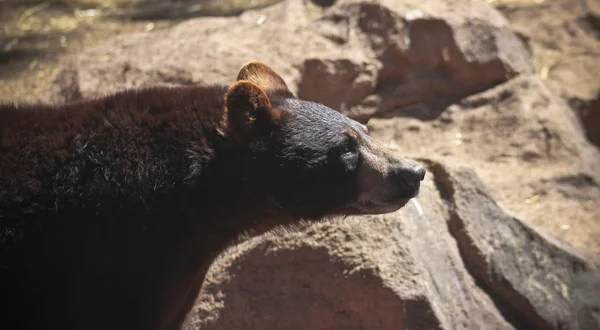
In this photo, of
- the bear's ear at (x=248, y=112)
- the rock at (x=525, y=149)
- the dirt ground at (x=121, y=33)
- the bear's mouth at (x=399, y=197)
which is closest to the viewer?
the bear's ear at (x=248, y=112)

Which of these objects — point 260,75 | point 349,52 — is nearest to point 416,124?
point 349,52

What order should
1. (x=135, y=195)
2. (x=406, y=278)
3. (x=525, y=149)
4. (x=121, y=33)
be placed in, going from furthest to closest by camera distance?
1. (x=121, y=33)
2. (x=525, y=149)
3. (x=406, y=278)
4. (x=135, y=195)

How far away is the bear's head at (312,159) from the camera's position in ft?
9.84

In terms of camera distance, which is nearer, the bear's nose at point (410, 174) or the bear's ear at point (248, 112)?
the bear's ear at point (248, 112)

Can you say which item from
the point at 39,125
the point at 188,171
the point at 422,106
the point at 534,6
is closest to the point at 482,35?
the point at 422,106

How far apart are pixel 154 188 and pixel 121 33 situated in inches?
170

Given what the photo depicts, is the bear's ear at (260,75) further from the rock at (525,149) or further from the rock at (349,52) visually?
the rock at (525,149)

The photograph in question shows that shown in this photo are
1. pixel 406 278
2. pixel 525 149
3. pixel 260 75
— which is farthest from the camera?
pixel 525 149

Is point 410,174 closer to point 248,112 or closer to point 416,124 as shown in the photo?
point 248,112

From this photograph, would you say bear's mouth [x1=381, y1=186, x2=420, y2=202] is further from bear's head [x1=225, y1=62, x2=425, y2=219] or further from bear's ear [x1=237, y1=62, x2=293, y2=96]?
bear's ear [x1=237, y1=62, x2=293, y2=96]

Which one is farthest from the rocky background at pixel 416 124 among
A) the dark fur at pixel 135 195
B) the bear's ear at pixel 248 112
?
the bear's ear at pixel 248 112

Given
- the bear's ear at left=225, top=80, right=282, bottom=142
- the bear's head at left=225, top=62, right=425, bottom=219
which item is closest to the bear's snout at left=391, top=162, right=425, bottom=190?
the bear's head at left=225, top=62, right=425, bottom=219

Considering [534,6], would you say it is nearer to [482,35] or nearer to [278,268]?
[482,35]

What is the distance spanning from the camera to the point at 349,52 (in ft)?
18.4
